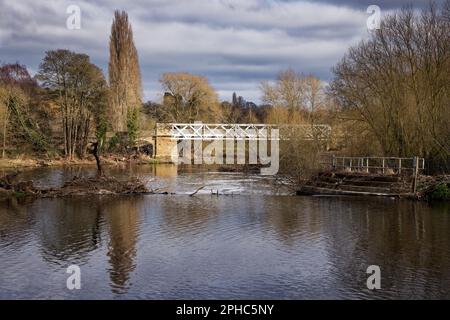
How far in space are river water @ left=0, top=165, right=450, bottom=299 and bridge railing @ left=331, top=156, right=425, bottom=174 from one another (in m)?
3.25

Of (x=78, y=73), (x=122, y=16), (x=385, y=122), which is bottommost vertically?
(x=385, y=122)

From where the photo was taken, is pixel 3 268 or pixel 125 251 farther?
pixel 125 251

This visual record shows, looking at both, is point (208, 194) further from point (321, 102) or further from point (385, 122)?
point (321, 102)

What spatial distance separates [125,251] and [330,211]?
11.1 meters

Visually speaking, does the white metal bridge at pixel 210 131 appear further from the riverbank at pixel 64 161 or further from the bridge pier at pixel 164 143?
the riverbank at pixel 64 161

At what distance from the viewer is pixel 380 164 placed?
108 ft

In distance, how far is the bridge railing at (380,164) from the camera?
30484mm

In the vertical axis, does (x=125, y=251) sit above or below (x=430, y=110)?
below

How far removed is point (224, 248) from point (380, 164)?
59.8 feet

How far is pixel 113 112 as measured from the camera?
6775cm

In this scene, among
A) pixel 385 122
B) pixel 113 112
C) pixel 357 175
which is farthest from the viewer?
pixel 113 112

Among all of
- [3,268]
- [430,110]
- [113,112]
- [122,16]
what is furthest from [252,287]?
[122,16]

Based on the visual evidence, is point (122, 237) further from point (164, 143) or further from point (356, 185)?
point (164, 143)

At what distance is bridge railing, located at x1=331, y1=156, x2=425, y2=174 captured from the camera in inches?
1200
